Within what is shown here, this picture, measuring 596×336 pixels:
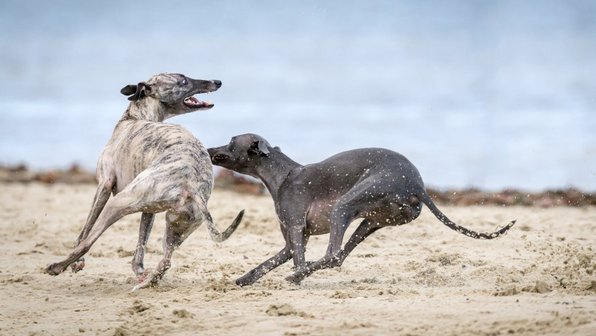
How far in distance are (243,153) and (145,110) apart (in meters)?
1.31

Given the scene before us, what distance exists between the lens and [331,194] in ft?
29.3

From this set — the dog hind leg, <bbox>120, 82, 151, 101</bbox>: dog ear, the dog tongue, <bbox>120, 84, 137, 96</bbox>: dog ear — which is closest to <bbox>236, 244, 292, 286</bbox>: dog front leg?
the dog hind leg

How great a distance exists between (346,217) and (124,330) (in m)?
2.28

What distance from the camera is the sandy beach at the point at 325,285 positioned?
6.75 metres

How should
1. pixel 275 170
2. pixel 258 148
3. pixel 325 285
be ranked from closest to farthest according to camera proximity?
pixel 325 285
pixel 275 170
pixel 258 148

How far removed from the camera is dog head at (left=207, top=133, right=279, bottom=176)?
9586 mm

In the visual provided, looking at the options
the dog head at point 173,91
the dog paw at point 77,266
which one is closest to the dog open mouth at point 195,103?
the dog head at point 173,91

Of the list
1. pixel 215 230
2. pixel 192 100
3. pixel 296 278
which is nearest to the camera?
pixel 215 230

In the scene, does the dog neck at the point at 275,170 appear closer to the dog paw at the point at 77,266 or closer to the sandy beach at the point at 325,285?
the sandy beach at the point at 325,285

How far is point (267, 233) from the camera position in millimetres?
12469

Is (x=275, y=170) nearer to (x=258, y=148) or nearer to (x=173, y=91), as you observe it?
(x=258, y=148)

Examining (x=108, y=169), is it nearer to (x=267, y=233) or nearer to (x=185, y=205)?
(x=185, y=205)

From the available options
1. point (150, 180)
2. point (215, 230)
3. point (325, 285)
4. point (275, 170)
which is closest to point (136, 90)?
point (275, 170)

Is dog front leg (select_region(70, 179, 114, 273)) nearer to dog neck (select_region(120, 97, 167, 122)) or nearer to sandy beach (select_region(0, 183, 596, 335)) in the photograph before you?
sandy beach (select_region(0, 183, 596, 335))
